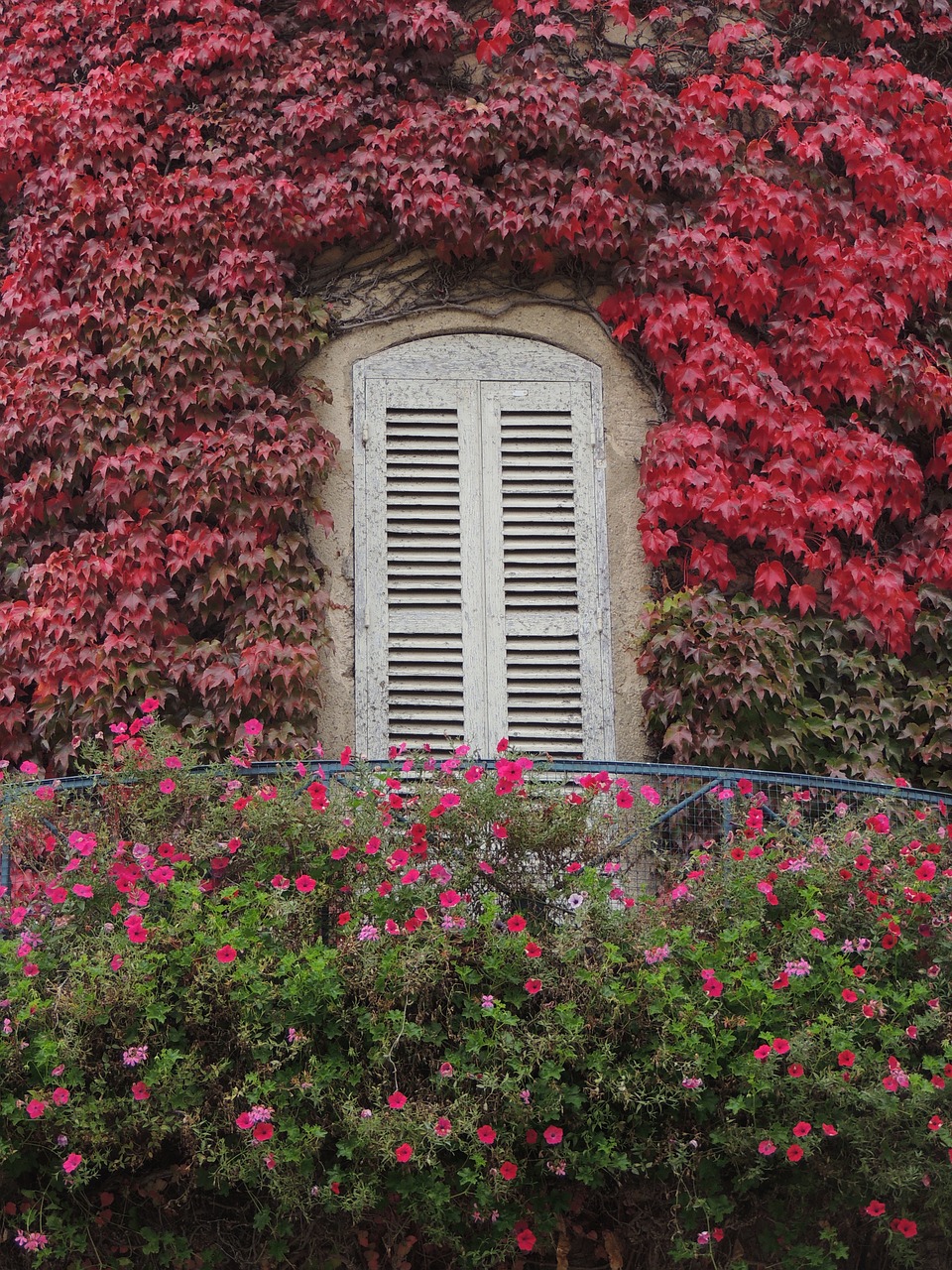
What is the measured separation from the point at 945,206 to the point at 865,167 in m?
0.44

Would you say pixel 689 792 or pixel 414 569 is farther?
pixel 414 569

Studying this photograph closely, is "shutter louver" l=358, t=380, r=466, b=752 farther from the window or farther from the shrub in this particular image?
the shrub

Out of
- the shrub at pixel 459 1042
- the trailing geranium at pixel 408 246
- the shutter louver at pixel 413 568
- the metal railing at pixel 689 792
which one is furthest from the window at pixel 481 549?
the shrub at pixel 459 1042

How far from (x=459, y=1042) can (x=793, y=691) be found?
2700 mm

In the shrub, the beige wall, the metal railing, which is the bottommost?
the shrub

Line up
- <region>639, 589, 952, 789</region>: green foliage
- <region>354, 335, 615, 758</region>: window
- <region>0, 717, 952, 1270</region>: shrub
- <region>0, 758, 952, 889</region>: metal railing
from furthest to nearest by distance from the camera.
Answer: <region>354, 335, 615, 758</region>: window, <region>639, 589, 952, 789</region>: green foliage, <region>0, 758, 952, 889</region>: metal railing, <region>0, 717, 952, 1270</region>: shrub

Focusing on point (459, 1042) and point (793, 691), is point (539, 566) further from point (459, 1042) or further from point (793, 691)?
point (459, 1042)

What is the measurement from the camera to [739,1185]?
5125 mm

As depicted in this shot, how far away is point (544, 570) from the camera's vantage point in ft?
24.5

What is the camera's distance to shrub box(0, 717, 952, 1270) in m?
4.93

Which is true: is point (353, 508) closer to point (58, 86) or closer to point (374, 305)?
point (374, 305)

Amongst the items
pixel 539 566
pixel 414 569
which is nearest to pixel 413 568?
pixel 414 569

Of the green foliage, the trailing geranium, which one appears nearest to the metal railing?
the green foliage

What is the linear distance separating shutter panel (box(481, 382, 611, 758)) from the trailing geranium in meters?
0.39
